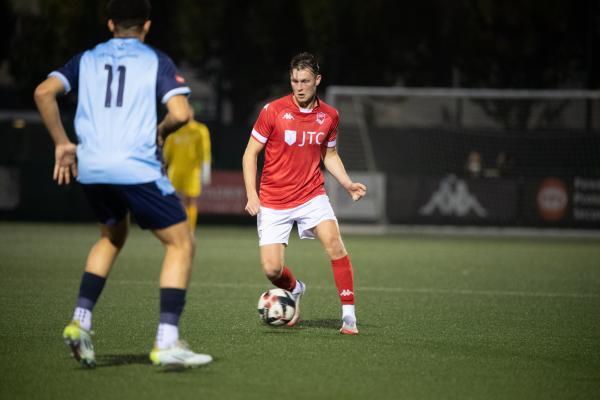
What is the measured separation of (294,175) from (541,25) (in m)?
21.2

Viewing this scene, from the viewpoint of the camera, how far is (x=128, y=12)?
5539 millimetres

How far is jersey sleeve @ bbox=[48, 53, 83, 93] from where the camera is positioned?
5.53 meters

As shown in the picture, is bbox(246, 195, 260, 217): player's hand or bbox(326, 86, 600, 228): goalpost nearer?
bbox(246, 195, 260, 217): player's hand

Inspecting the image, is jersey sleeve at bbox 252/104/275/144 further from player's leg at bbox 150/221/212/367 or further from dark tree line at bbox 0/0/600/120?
dark tree line at bbox 0/0/600/120

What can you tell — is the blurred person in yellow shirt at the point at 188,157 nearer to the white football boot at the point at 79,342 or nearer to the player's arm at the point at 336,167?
the player's arm at the point at 336,167

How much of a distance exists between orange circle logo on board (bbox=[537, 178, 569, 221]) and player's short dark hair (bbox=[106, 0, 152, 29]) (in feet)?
53.7

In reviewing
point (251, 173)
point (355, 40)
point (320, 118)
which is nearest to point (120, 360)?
point (251, 173)

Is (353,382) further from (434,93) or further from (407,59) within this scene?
(407,59)

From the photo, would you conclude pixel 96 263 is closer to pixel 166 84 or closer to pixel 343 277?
pixel 166 84

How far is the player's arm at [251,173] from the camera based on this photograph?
23.4 ft

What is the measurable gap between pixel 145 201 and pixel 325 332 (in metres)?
2.35

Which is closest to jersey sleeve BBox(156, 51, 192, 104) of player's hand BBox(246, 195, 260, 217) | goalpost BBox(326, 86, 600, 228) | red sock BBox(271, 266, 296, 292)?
player's hand BBox(246, 195, 260, 217)

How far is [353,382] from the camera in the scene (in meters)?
5.44

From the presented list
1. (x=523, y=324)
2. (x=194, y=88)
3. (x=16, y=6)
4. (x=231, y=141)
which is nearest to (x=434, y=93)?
(x=231, y=141)
